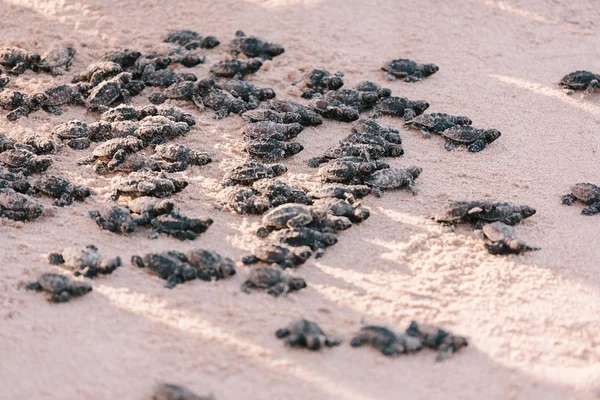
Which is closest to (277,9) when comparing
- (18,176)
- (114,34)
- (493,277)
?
(114,34)

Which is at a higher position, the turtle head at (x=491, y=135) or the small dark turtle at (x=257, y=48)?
the small dark turtle at (x=257, y=48)

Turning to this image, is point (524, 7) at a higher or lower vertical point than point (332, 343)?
higher

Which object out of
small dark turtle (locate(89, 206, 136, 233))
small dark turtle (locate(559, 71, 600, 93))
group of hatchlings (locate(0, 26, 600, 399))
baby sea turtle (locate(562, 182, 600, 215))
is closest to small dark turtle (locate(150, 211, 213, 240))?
group of hatchlings (locate(0, 26, 600, 399))

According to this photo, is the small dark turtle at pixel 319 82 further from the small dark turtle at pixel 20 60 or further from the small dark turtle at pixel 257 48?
the small dark turtle at pixel 20 60

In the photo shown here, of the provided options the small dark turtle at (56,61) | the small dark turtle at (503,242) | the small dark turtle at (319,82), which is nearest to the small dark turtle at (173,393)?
the small dark turtle at (503,242)

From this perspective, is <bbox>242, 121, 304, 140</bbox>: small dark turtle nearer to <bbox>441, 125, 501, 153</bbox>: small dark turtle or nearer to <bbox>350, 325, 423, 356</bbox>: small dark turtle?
<bbox>441, 125, 501, 153</bbox>: small dark turtle

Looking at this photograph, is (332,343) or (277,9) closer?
(332,343)

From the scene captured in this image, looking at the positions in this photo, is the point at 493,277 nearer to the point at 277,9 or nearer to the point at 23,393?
the point at 23,393
